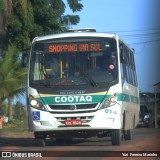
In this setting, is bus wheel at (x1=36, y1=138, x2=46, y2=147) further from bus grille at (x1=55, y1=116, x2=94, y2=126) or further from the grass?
the grass

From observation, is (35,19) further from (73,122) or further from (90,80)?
(73,122)

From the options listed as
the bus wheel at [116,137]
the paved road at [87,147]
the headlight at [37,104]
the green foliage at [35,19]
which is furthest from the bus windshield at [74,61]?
the green foliage at [35,19]

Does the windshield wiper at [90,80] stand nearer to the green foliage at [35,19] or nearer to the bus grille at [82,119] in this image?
the bus grille at [82,119]

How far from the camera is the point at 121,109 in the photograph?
12242mm

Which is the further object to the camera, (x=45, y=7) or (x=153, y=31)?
(x=45, y=7)

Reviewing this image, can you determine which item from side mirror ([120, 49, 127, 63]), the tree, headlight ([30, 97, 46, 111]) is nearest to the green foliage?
the tree

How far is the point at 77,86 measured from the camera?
11.9 metres

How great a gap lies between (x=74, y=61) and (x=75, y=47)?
0.39 metres

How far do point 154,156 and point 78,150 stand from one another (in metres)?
3.31

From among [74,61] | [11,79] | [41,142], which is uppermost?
[11,79]

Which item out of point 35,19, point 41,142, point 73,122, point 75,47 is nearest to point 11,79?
point 35,19

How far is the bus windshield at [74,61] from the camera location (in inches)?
470

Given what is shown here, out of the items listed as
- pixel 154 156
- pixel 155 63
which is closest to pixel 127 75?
pixel 154 156

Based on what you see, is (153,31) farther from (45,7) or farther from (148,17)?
(45,7)
